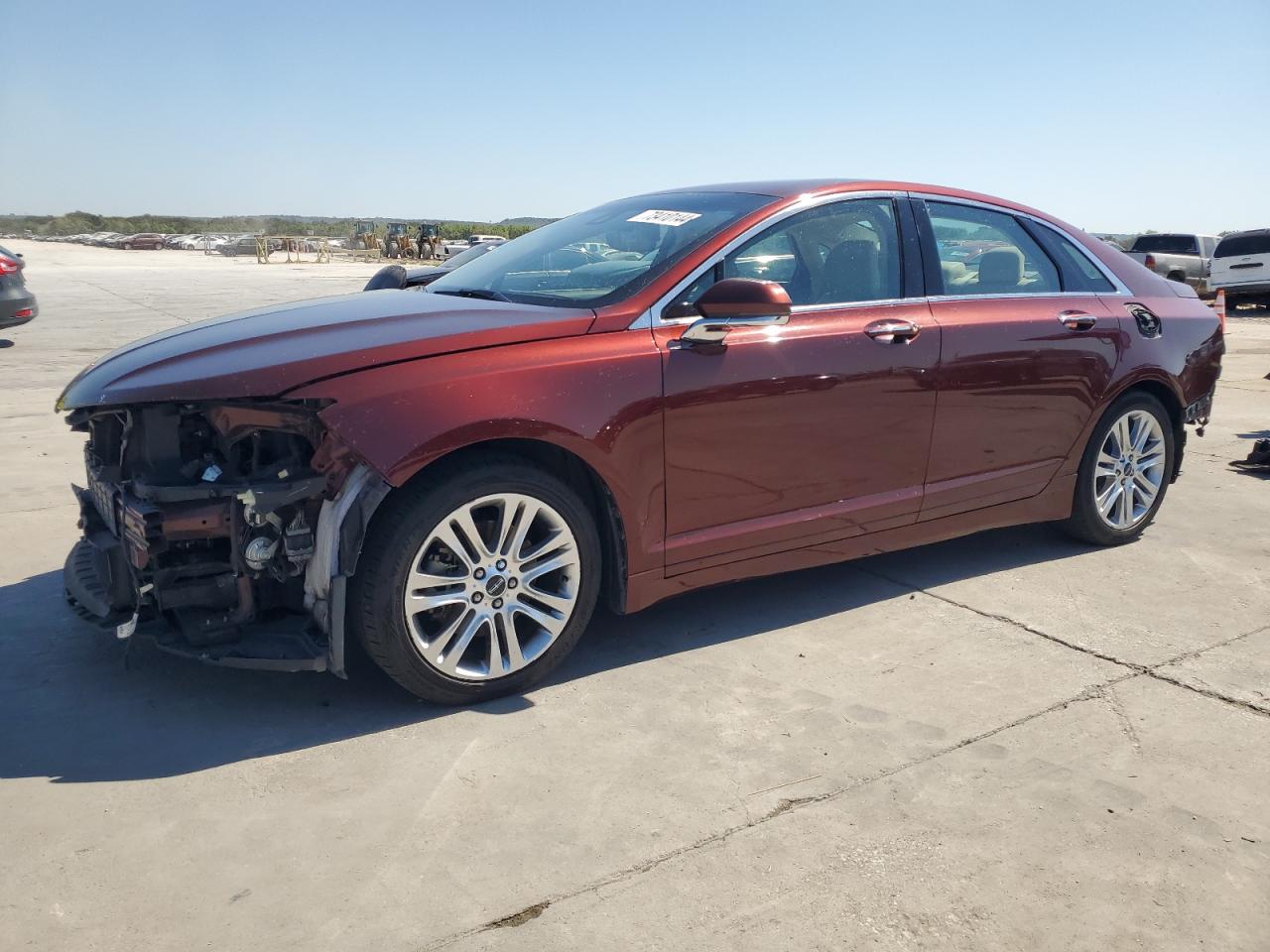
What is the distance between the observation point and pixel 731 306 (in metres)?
3.53

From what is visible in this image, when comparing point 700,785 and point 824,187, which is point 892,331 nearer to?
point 824,187

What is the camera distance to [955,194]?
458 cm

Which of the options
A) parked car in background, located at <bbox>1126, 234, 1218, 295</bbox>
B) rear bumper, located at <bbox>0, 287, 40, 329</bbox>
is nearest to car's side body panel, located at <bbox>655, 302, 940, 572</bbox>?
rear bumper, located at <bbox>0, 287, 40, 329</bbox>

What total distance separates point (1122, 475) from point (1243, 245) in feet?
64.3

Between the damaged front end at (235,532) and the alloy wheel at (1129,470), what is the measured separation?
11.7 feet

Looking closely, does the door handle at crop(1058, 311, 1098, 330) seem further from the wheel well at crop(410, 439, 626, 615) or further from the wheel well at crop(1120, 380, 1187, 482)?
the wheel well at crop(410, 439, 626, 615)

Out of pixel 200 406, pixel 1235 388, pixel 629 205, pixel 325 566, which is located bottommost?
pixel 1235 388

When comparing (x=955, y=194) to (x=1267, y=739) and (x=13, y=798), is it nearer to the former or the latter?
(x=1267, y=739)

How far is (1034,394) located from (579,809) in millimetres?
2857

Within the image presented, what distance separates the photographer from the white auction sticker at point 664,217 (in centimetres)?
407

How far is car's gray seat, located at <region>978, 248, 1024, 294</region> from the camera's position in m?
4.55

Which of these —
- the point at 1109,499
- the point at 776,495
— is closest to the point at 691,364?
the point at 776,495

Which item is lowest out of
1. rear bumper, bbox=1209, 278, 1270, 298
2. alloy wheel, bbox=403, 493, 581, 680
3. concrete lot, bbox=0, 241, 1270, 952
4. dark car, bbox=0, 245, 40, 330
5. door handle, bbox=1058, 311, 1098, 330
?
concrete lot, bbox=0, 241, 1270, 952

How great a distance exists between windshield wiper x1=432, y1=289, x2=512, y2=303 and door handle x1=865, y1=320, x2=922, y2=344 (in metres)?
1.40
